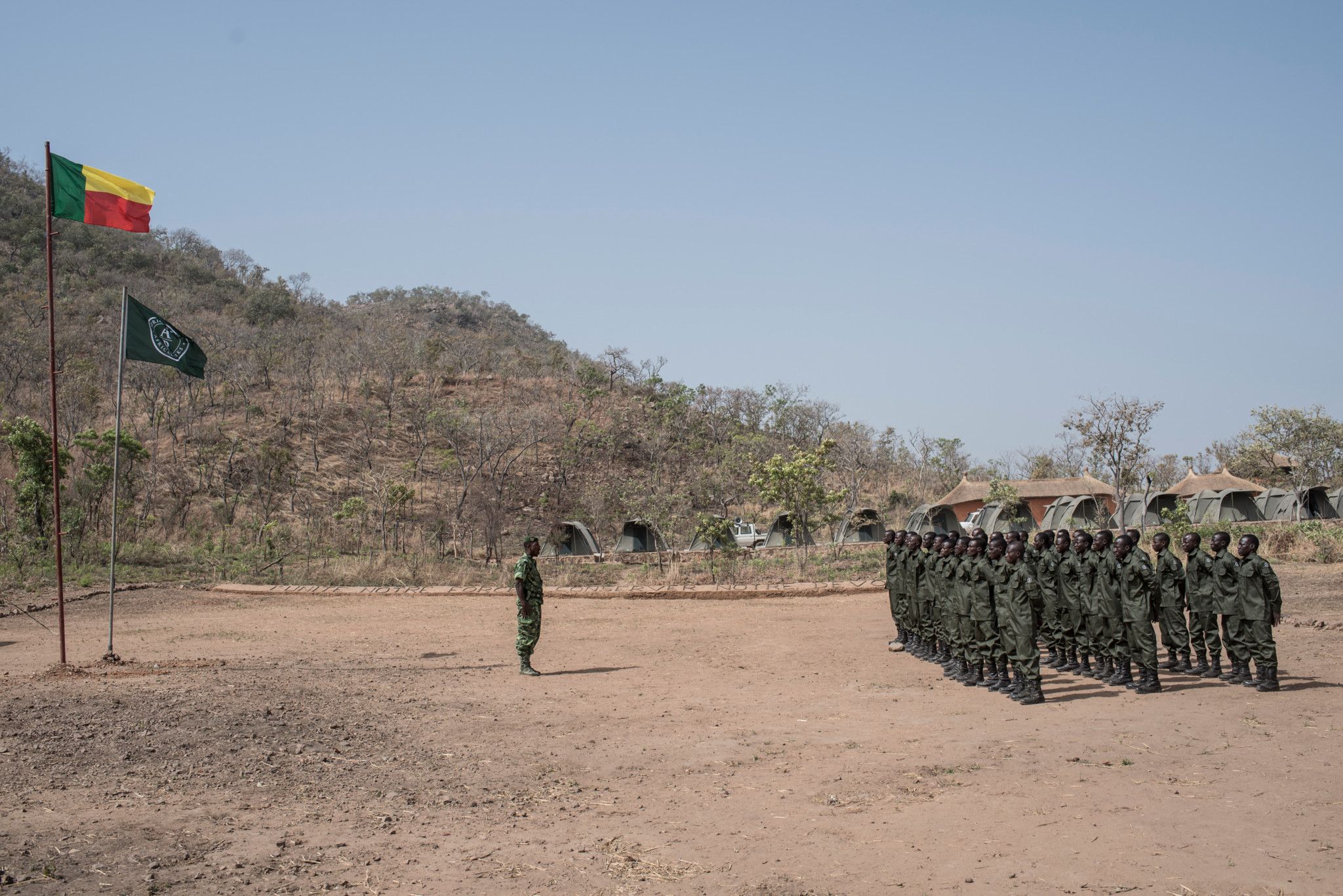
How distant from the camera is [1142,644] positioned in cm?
1000

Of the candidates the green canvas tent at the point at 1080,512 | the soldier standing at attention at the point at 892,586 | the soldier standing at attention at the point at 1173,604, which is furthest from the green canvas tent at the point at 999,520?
the soldier standing at attention at the point at 1173,604

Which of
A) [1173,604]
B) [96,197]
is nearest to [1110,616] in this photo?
[1173,604]

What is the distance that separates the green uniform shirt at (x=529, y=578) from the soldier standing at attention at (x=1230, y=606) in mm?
7330

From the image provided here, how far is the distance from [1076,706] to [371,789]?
645cm

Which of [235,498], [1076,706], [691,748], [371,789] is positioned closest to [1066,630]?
[1076,706]

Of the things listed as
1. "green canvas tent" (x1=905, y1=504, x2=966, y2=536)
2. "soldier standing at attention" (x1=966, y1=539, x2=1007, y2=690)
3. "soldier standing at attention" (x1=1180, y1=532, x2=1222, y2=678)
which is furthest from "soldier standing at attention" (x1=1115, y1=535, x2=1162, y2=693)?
"green canvas tent" (x1=905, y1=504, x2=966, y2=536)

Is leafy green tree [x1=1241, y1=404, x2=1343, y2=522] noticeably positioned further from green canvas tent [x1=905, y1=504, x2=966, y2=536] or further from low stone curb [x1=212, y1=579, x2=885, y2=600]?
low stone curb [x1=212, y1=579, x2=885, y2=600]

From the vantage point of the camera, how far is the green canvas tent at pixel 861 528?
95.0ft

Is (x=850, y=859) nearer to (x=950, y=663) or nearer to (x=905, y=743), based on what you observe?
(x=905, y=743)

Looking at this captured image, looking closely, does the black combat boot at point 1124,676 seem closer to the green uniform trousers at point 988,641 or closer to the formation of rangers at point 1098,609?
the formation of rangers at point 1098,609

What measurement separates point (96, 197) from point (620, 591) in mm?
11793

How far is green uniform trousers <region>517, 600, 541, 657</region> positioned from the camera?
11461 mm

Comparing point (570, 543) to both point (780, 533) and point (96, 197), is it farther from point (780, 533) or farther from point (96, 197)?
point (96, 197)

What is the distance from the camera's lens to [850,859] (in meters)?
5.38
